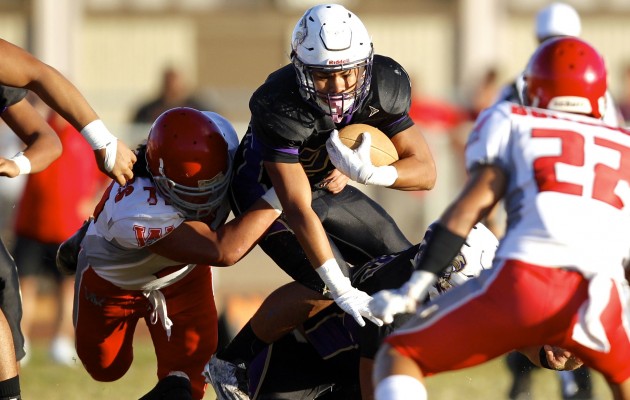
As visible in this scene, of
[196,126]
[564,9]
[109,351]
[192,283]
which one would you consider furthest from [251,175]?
[564,9]

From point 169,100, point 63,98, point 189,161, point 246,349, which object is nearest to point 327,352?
point 246,349

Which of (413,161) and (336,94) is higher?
(336,94)

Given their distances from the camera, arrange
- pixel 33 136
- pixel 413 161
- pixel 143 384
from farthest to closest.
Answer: pixel 143 384 < pixel 33 136 < pixel 413 161

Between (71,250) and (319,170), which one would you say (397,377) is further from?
(71,250)

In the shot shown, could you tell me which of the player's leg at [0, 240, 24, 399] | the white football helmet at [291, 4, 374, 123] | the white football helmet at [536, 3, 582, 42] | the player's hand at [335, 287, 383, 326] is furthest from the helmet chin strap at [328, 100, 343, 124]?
the white football helmet at [536, 3, 582, 42]

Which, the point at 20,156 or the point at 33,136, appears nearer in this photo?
the point at 20,156

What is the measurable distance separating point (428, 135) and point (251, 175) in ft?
19.9

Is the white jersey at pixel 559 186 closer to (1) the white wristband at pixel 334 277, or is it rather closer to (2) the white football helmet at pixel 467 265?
(2) the white football helmet at pixel 467 265

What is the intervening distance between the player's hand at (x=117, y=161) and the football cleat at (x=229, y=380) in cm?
87

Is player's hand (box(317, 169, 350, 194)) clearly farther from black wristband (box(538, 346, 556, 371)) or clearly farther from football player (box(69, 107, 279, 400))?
black wristband (box(538, 346, 556, 371))

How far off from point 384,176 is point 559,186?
1077mm

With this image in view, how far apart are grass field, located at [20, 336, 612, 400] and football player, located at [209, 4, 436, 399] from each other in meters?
2.16

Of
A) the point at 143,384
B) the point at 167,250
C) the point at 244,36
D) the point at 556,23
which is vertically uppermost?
the point at 556,23

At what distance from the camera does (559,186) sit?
3.77 metres
